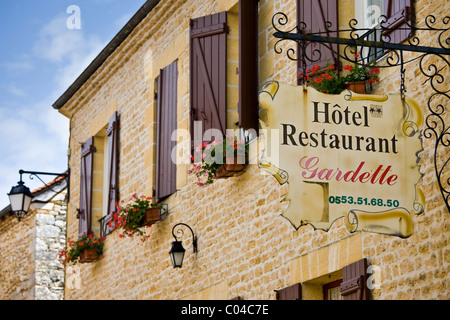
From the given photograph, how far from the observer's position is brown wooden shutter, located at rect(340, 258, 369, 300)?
7.89 meters

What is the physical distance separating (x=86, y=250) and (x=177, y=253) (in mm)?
3452

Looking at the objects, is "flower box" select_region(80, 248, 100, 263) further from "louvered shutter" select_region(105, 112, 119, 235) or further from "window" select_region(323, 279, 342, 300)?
"window" select_region(323, 279, 342, 300)

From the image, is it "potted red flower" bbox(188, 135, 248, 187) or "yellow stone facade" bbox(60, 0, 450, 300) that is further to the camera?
"potted red flower" bbox(188, 135, 248, 187)

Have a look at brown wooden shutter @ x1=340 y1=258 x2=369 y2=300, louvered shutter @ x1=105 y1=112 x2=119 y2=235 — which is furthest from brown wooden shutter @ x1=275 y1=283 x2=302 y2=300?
louvered shutter @ x1=105 y1=112 x2=119 y2=235

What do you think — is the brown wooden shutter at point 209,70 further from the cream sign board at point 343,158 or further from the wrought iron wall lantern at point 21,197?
the wrought iron wall lantern at point 21,197

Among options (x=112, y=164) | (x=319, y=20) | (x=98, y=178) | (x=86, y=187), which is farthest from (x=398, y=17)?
(x=86, y=187)

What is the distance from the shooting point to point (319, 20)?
9102 millimetres

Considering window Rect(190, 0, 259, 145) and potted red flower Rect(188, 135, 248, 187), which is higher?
window Rect(190, 0, 259, 145)

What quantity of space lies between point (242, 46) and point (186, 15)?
7.39 ft

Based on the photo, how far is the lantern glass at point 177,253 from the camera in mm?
10781

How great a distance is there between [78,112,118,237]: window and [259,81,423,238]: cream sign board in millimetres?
7634
